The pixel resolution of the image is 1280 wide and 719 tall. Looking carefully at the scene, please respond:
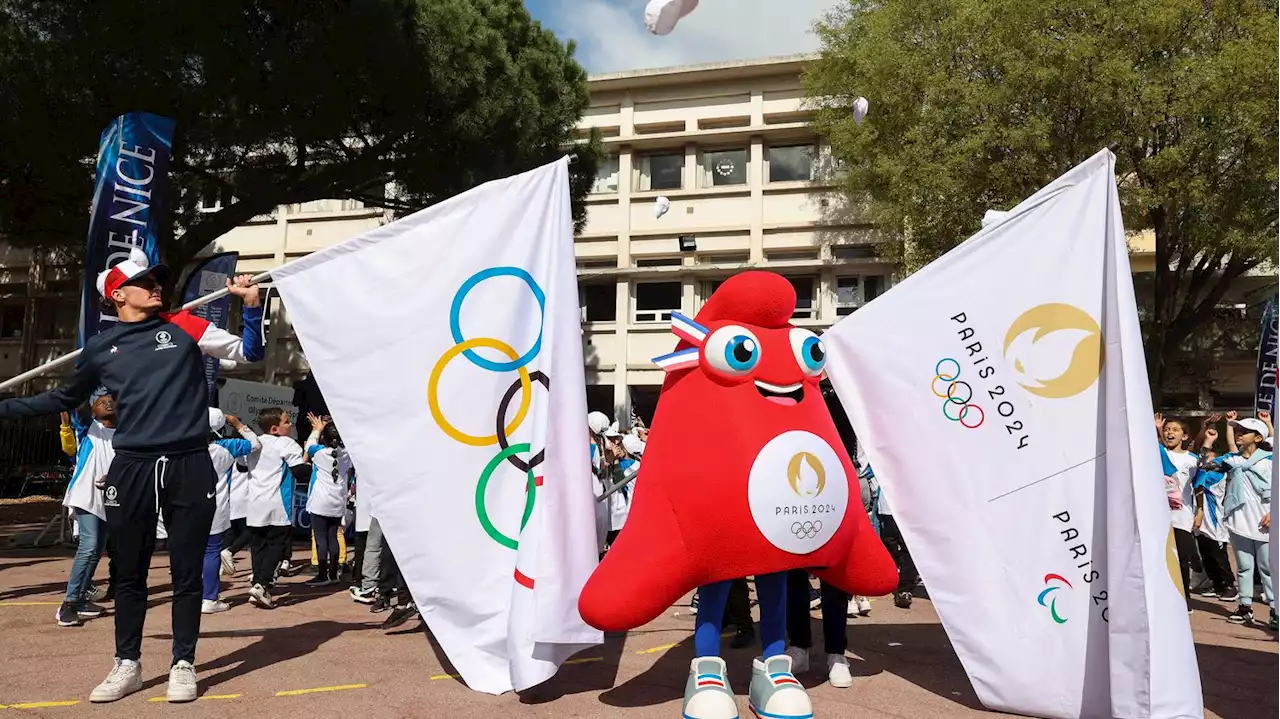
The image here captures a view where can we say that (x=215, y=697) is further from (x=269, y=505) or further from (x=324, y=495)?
(x=324, y=495)

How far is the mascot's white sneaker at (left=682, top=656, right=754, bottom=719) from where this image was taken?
12.2 feet

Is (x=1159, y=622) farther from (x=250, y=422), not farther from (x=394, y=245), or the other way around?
(x=250, y=422)

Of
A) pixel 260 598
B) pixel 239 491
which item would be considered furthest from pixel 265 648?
pixel 239 491

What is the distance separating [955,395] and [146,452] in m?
3.81

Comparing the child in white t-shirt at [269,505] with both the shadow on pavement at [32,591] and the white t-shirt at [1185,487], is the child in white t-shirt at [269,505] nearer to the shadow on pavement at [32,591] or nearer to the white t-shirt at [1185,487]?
the shadow on pavement at [32,591]

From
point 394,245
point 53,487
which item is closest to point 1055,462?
point 394,245

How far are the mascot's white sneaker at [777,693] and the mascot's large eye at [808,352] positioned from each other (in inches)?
51.4

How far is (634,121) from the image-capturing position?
2562cm

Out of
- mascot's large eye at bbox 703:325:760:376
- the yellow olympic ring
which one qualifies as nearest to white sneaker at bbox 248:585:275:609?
the yellow olympic ring

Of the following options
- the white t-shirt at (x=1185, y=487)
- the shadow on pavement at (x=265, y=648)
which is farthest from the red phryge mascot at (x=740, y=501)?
the white t-shirt at (x=1185, y=487)

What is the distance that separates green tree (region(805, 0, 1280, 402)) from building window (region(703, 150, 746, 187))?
8266 millimetres

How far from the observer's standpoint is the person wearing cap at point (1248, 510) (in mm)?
7234

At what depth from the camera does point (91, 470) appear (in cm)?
657

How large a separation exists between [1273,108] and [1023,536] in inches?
530
